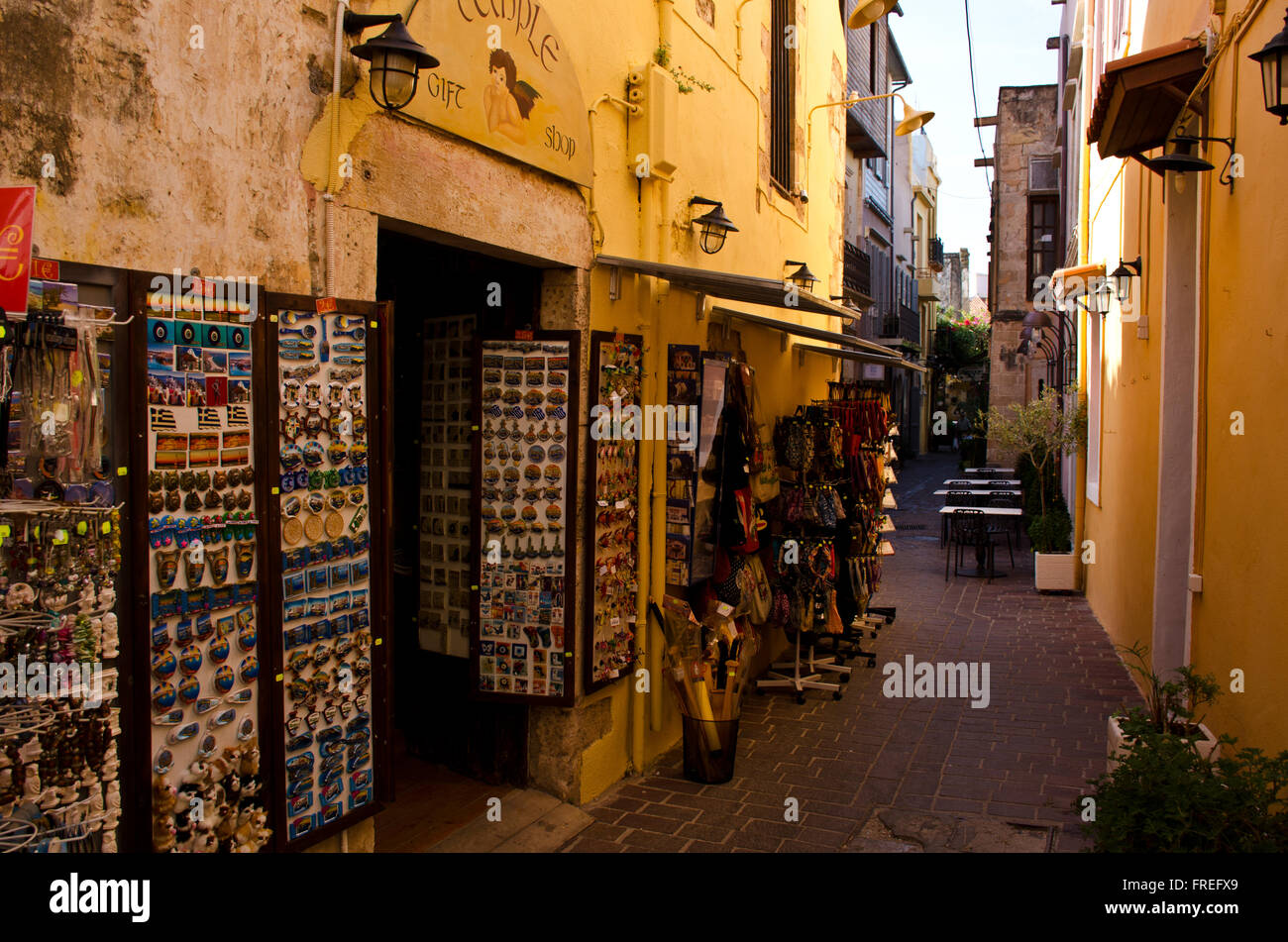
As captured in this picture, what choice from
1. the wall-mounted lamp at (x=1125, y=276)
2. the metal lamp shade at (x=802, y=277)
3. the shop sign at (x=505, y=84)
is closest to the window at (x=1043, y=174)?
the wall-mounted lamp at (x=1125, y=276)

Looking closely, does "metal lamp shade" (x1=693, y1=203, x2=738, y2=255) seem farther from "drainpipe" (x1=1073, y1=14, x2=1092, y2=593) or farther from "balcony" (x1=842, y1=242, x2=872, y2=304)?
"balcony" (x1=842, y1=242, x2=872, y2=304)

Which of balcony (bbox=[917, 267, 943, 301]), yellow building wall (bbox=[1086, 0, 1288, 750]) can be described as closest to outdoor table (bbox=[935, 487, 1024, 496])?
yellow building wall (bbox=[1086, 0, 1288, 750])

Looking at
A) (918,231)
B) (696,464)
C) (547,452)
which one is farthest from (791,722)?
(918,231)

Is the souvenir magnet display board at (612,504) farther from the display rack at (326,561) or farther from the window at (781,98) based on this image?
the window at (781,98)

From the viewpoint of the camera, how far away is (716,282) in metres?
6.09

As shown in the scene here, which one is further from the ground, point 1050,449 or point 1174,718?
point 1050,449

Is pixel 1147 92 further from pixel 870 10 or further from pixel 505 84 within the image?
pixel 505 84

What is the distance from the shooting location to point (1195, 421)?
5.66 meters

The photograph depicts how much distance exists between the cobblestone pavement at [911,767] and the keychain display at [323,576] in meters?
1.89

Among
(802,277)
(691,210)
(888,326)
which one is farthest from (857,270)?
(691,210)

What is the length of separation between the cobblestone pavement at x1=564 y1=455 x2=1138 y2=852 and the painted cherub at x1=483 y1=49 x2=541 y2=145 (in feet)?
12.5

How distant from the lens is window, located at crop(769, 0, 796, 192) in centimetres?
959

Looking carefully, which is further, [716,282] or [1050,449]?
[1050,449]
